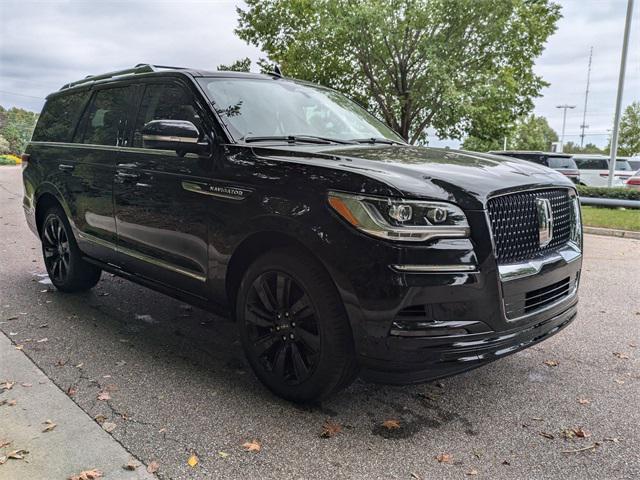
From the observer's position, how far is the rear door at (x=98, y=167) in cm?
437

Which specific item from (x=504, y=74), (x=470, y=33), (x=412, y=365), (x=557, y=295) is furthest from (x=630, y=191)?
(x=412, y=365)

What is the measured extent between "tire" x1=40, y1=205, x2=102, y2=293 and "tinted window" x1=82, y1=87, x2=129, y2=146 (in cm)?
97

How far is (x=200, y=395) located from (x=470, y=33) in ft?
53.9

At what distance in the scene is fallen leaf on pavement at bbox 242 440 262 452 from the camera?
8.87 feet

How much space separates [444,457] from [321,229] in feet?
4.18

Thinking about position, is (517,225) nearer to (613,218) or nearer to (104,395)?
(104,395)

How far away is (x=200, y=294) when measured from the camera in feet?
12.0

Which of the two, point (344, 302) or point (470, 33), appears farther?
point (470, 33)

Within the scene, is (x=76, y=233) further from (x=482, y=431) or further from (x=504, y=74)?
(x=504, y=74)

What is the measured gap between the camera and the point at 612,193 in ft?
50.1

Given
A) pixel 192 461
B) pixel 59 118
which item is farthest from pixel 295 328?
pixel 59 118

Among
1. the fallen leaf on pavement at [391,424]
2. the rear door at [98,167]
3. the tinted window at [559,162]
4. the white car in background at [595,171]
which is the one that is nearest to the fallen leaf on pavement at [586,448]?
the fallen leaf on pavement at [391,424]

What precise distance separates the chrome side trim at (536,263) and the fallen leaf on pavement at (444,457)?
907mm

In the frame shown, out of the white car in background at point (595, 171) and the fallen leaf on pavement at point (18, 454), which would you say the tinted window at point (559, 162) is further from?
the fallen leaf on pavement at point (18, 454)
